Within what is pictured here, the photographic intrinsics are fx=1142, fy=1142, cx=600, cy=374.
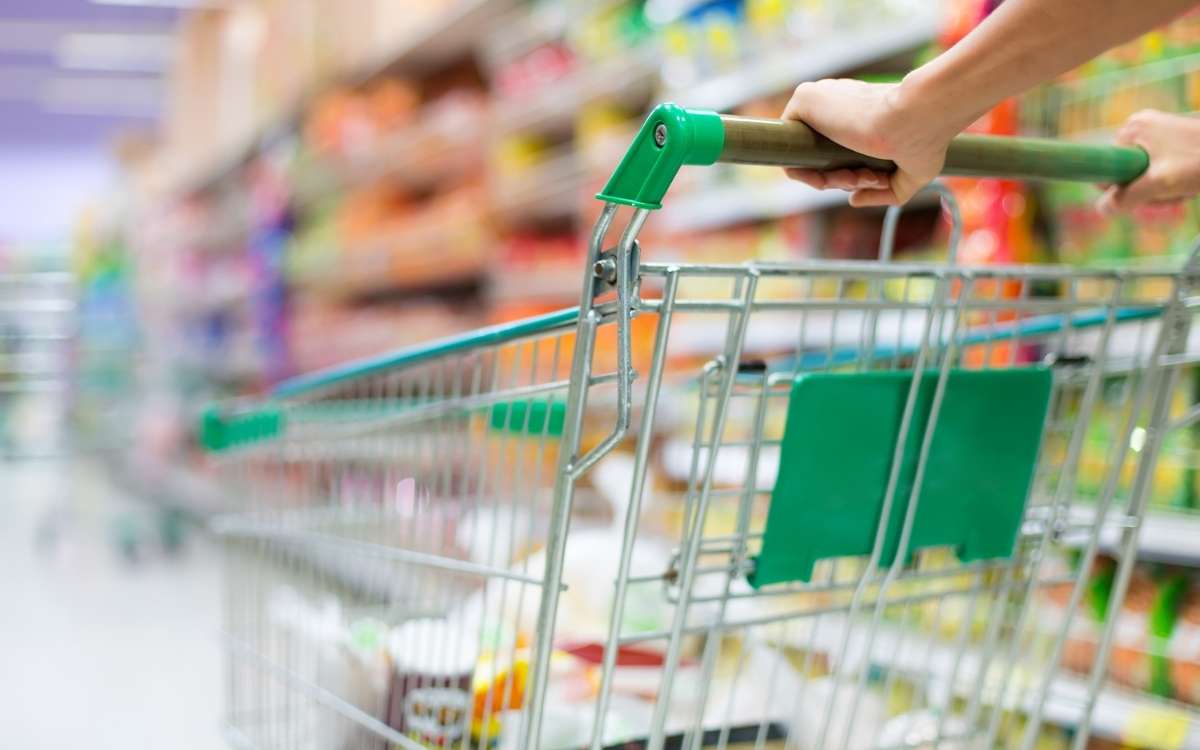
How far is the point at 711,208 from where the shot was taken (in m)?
2.86

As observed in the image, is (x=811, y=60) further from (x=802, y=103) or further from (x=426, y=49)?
(x=426, y=49)

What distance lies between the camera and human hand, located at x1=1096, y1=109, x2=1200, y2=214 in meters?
1.10

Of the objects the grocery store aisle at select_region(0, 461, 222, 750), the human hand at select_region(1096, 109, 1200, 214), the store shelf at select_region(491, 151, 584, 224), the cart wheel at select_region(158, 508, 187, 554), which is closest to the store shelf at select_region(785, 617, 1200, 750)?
the human hand at select_region(1096, 109, 1200, 214)

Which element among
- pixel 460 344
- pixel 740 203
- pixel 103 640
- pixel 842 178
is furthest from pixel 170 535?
pixel 842 178

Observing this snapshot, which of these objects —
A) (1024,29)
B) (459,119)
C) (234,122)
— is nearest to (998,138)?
(1024,29)

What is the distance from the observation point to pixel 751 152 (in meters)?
0.86

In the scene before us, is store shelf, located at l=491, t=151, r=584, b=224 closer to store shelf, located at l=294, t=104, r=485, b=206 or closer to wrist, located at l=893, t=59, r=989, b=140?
store shelf, located at l=294, t=104, r=485, b=206

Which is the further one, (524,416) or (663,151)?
(524,416)

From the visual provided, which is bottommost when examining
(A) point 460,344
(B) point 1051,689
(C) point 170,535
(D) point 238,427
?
(C) point 170,535

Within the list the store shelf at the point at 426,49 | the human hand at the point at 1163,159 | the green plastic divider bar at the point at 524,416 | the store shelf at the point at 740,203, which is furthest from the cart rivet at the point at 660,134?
the store shelf at the point at 426,49

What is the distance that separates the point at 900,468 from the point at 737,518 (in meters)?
0.16

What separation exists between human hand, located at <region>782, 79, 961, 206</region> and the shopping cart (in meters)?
0.03

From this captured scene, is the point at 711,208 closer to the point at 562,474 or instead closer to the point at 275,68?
the point at 562,474

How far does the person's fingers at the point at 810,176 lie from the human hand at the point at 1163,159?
1.21 feet
